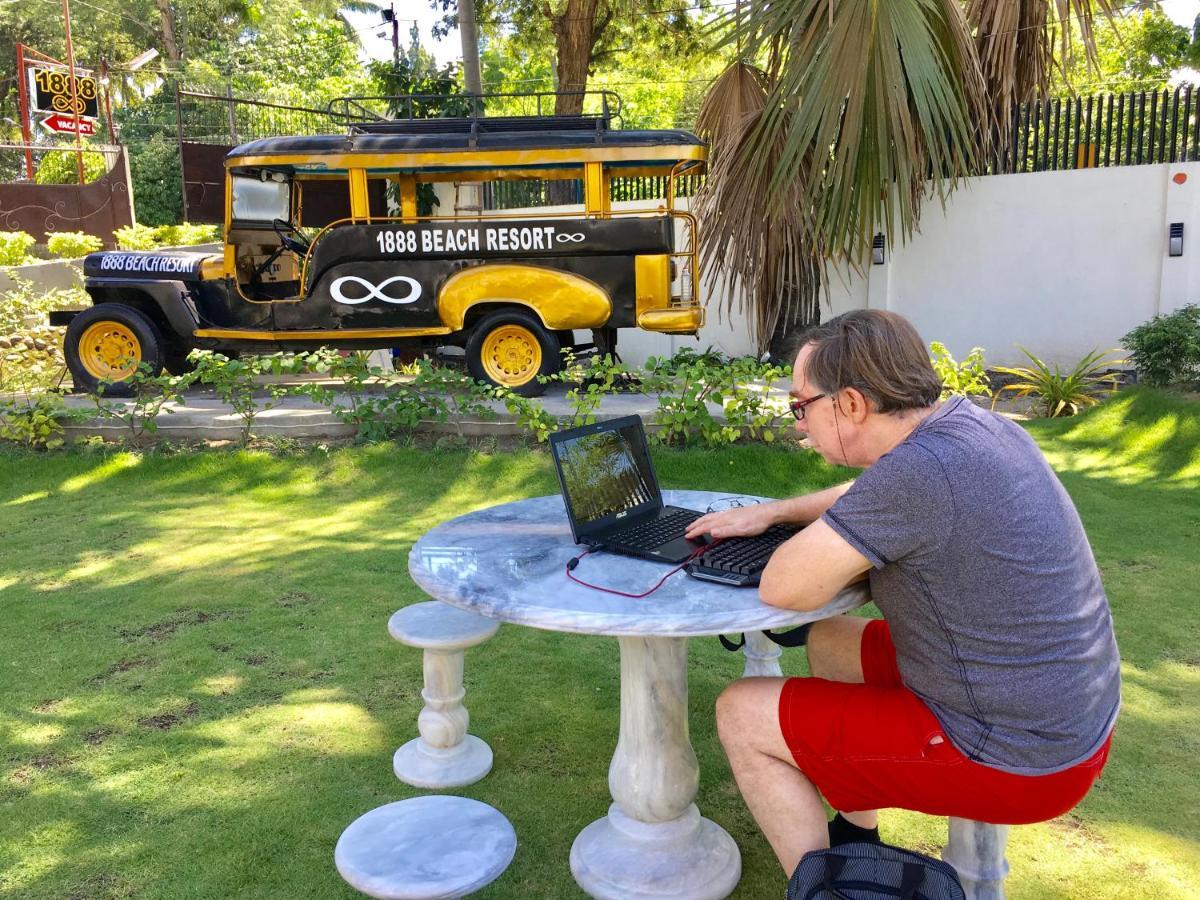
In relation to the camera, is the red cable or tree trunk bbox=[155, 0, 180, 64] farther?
tree trunk bbox=[155, 0, 180, 64]

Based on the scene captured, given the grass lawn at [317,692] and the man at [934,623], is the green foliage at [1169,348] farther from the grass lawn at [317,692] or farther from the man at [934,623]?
the man at [934,623]

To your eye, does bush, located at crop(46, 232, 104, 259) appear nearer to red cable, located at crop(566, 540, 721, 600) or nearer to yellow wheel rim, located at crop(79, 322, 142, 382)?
yellow wheel rim, located at crop(79, 322, 142, 382)

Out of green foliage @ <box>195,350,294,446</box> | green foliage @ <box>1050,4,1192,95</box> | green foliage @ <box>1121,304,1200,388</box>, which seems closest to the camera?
green foliage @ <box>195,350,294,446</box>

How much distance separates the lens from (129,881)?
8.43 feet

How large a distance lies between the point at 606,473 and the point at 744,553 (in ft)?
1.48

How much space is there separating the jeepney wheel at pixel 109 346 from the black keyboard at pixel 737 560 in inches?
252

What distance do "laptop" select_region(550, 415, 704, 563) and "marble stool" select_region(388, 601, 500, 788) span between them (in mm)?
724

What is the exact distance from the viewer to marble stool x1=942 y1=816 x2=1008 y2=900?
2105 mm

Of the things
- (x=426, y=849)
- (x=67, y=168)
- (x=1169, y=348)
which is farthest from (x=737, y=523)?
(x=67, y=168)

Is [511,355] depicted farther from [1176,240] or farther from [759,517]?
[1176,240]

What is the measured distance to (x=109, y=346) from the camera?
785 cm

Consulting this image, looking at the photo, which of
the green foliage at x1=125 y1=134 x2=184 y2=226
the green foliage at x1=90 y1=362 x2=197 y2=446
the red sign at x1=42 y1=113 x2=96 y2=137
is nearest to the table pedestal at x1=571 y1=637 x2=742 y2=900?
the green foliage at x1=90 y1=362 x2=197 y2=446

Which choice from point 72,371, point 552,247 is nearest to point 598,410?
point 552,247

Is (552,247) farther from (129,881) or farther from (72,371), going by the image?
(129,881)
